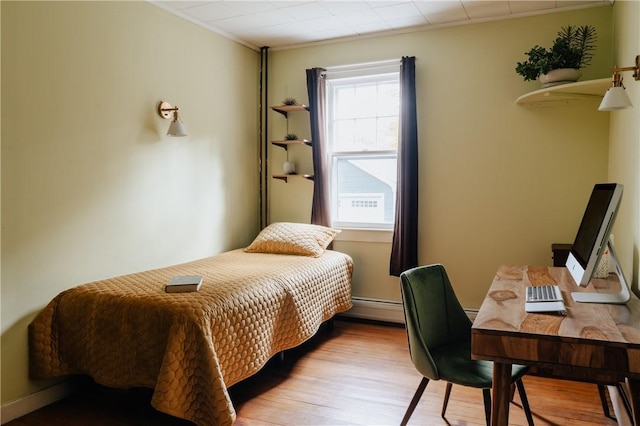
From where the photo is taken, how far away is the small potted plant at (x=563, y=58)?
10.3 feet

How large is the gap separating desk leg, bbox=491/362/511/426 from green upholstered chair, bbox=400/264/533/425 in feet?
0.96

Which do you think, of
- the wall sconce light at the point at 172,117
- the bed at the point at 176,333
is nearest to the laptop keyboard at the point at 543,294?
the bed at the point at 176,333

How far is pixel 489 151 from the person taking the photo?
12.3 feet

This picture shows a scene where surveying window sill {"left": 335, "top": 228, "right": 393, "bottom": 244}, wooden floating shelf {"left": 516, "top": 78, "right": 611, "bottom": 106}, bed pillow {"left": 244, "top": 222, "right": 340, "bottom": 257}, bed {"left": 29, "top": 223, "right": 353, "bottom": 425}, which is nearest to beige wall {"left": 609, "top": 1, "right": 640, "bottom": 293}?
wooden floating shelf {"left": 516, "top": 78, "right": 611, "bottom": 106}

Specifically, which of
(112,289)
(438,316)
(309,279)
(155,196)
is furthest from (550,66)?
(112,289)

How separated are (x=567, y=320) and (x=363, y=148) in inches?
110

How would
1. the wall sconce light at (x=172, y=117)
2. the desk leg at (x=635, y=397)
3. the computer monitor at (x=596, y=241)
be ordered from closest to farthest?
the desk leg at (x=635, y=397), the computer monitor at (x=596, y=241), the wall sconce light at (x=172, y=117)

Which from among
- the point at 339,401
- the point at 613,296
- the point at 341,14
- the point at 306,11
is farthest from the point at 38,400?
the point at 341,14

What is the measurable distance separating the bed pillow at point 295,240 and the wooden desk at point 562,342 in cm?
209

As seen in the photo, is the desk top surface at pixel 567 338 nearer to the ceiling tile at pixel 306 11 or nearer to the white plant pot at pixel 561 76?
the white plant pot at pixel 561 76

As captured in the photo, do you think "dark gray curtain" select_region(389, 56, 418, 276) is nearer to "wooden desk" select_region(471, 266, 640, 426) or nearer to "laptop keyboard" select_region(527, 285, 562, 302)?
"laptop keyboard" select_region(527, 285, 562, 302)

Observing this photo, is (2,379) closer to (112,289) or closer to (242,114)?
(112,289)

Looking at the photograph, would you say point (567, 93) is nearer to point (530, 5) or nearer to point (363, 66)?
point (530, 5)

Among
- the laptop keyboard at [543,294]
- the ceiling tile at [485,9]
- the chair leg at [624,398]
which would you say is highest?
the ceiling tile at [485,9]
